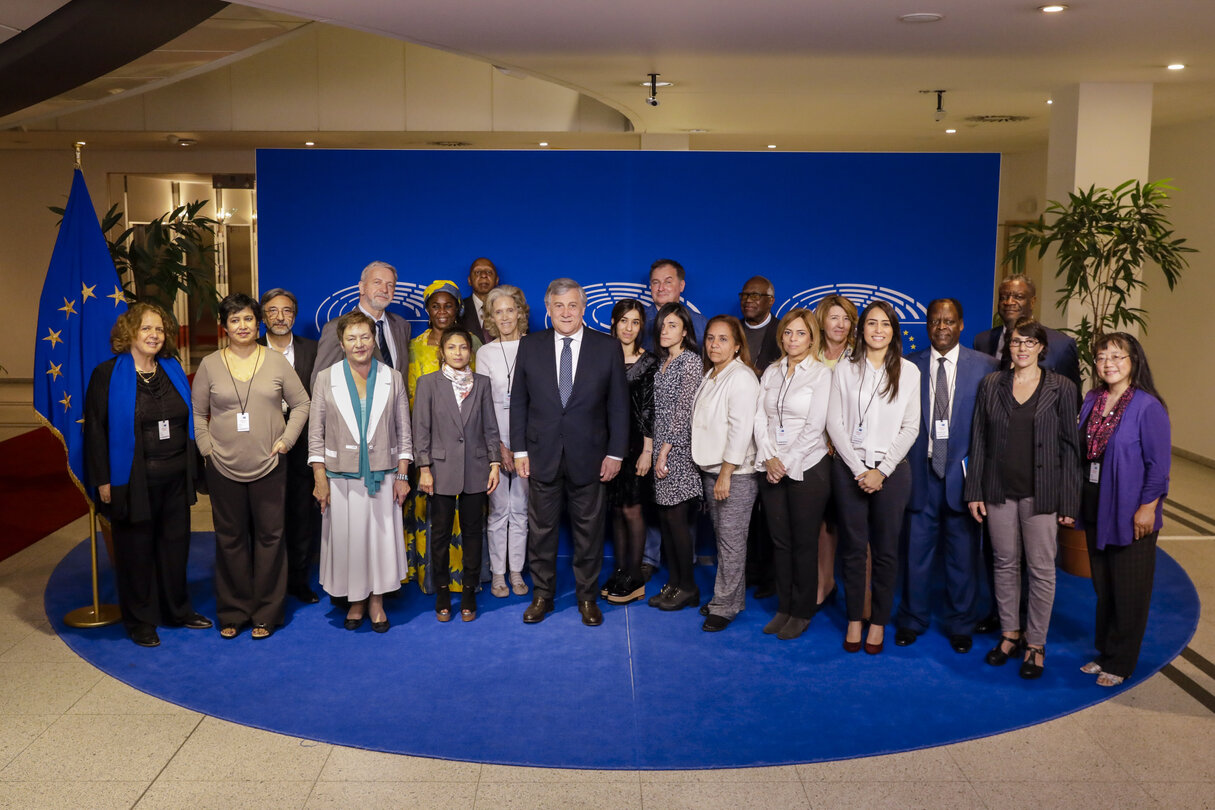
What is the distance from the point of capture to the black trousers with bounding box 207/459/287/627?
495 centimetres

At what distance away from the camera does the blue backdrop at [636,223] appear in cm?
633

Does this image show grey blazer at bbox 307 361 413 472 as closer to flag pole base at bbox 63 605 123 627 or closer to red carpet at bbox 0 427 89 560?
flag pole base at bbox 63 605 123 627

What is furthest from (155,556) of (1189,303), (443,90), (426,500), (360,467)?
(1189,303)

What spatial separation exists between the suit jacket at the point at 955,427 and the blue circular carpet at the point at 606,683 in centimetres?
76

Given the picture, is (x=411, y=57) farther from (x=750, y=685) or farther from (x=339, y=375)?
(x=750, y=685)

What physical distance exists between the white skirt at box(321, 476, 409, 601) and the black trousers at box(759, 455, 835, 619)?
1850mm

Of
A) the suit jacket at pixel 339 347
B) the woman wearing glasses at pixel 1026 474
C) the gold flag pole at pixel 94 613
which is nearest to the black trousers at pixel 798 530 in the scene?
the woman wearing glasses at pixel 1026 474

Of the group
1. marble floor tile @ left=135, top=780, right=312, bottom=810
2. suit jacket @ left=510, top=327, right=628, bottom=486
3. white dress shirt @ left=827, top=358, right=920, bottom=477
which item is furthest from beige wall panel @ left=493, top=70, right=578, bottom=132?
marble floor tile @ left=135, top=780, right=312, bottom=810

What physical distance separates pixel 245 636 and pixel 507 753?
73.4 inches

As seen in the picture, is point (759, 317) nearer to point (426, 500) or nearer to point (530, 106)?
point (426, 500)

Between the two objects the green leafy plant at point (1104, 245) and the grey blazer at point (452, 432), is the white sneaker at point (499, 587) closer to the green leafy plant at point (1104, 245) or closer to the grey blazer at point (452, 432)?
the grey blazer at point (452, 432)

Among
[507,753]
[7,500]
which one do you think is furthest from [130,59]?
[507,753]

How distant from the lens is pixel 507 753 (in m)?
3.82

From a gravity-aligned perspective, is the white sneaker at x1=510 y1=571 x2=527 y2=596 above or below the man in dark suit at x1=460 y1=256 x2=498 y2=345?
below
